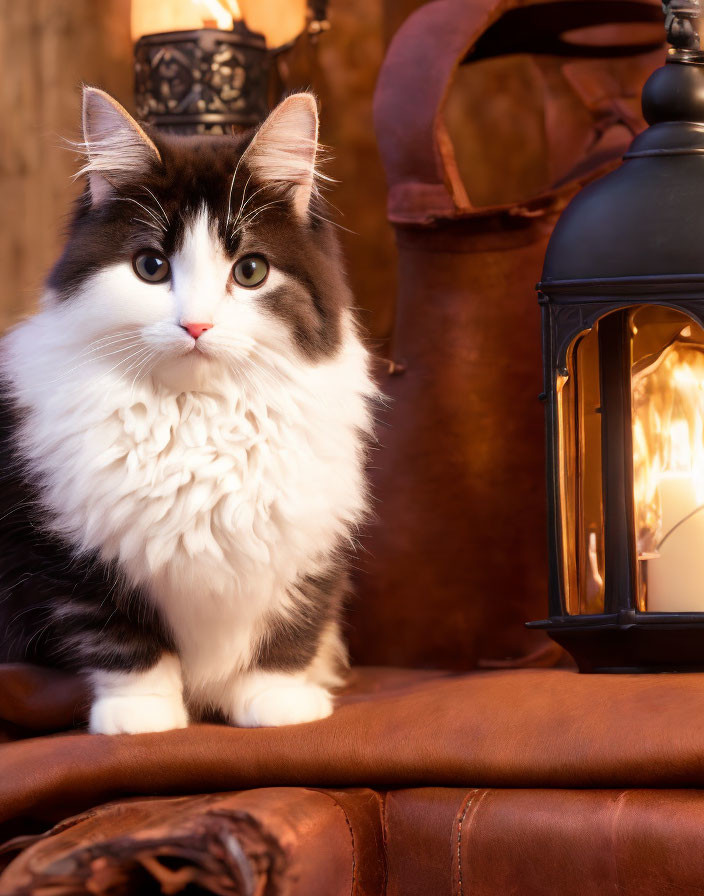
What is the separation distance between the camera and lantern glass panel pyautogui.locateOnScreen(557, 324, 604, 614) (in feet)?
4.43

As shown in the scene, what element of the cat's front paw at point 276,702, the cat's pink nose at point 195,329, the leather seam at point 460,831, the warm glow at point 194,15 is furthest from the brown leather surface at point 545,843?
the warm glow at point 194,15

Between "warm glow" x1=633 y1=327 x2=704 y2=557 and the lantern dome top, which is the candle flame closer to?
the lantern dome top

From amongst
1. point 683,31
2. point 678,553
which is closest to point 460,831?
point 678,553

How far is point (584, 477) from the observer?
1.36 meters

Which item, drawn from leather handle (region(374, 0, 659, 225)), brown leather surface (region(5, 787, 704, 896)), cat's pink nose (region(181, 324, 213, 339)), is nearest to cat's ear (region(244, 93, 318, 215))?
cat's pink nose (region(181, 324, 213, 339))

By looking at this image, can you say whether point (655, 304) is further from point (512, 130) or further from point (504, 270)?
point (512, 130)

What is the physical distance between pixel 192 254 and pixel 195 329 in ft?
0.31

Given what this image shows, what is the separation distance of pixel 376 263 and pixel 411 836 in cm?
121

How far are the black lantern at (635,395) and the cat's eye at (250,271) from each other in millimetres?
345

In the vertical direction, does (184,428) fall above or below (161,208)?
below

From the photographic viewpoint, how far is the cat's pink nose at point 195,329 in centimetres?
110

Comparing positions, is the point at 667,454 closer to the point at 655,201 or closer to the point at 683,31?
the point at 655,201

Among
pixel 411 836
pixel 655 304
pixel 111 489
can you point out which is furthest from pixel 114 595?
pixel 655 304

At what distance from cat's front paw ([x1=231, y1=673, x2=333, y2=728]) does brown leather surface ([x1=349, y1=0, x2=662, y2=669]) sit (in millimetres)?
402
